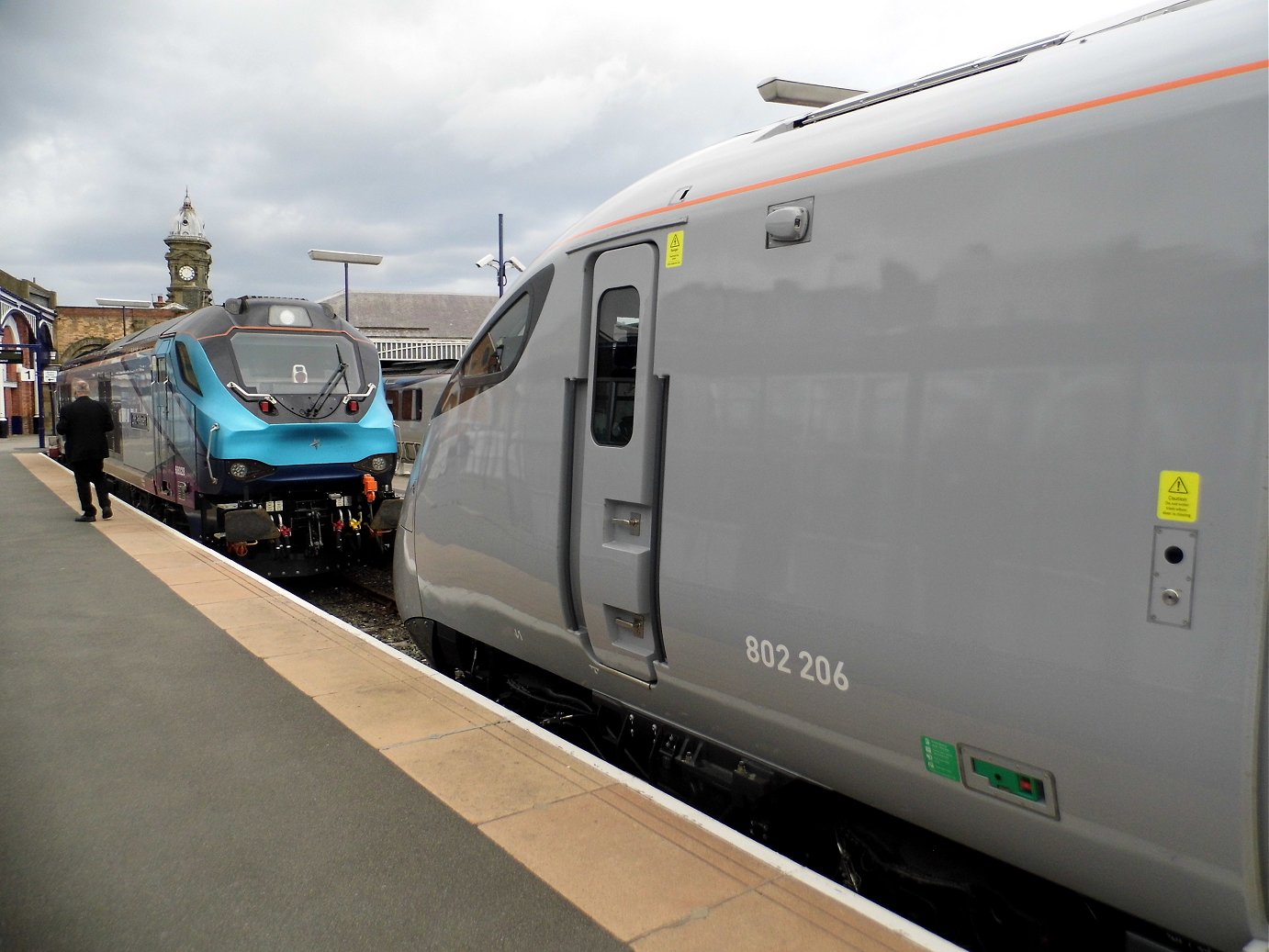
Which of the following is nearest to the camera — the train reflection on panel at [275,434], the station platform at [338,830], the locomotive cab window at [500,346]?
the station platform at [338,830]

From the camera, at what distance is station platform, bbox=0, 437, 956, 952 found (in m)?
2.71

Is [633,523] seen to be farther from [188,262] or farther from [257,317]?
[188,262]

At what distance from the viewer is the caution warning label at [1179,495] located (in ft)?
6.61

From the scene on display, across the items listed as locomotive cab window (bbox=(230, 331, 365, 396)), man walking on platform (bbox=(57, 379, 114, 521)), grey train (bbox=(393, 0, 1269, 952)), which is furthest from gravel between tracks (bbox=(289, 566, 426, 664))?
grey train (bbox=(393, 0, 1269, 952))

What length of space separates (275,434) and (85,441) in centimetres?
292

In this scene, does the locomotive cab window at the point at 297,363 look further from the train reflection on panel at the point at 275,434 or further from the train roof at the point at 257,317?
the train roof at the point at 257,317

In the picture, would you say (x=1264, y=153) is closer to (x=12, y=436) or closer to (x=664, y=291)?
(x=664, y=291)

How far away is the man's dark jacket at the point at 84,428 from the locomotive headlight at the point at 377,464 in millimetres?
3270

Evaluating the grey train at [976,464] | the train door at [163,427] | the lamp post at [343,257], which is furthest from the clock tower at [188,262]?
the grey train at [976,464]

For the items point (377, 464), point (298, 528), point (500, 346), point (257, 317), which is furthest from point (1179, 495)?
point (257, 317)

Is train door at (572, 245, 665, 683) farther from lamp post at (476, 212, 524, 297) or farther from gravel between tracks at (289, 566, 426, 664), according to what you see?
lamp post at (476, 212, 524, 297)

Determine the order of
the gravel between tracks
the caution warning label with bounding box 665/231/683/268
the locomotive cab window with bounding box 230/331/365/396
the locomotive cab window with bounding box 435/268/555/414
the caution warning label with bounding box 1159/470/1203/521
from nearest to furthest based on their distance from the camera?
1. the caution warning label with bounding box 1159/470/1203/521
2. the caution warning label with bounding box 665/231/683/268
3. the locomotive cab window with bounding box 435/268/555/414
4. the gravel between tracks
5. the locomotive cab window with bounding box 230/331/365/396

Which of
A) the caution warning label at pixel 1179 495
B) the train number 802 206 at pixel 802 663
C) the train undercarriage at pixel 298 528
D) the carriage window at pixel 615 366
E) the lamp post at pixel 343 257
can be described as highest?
the lamp post at pixel 343 257

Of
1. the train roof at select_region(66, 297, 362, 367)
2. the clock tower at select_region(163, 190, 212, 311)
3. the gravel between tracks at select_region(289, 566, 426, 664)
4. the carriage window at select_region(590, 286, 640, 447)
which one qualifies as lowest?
the gravel between tracks at select_region(289, 566, 426, 664)
